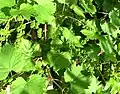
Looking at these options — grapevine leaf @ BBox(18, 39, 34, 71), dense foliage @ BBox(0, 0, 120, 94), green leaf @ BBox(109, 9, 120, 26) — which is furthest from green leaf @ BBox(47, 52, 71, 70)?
green leaf @ BBox(109, 9, 120, 26)

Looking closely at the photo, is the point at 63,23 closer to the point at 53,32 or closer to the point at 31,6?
the point at 53,32

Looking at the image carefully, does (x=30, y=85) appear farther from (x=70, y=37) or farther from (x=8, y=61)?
(x=70, y=37)

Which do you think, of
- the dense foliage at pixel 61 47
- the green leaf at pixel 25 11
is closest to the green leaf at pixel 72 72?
the dense foliage at pixel 61 47

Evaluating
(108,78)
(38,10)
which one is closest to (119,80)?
(108,78)

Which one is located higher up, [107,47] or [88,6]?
[88,6]

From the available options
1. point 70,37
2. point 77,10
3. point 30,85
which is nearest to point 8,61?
point 30,85

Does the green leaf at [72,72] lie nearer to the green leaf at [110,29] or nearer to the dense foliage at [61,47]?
the dense foliage at [61,47]

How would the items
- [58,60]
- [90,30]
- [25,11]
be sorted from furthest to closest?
[90,30], [58,60], [25,11]
